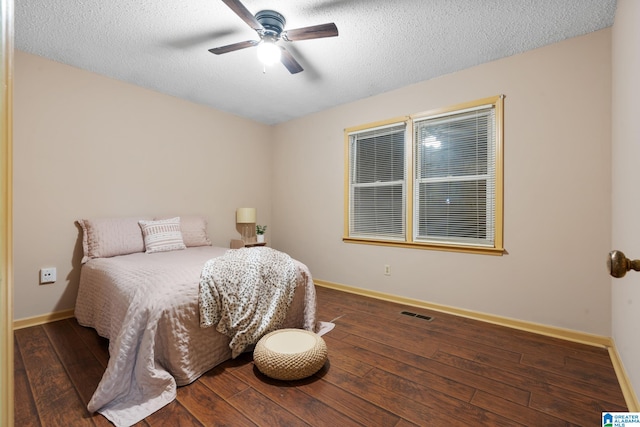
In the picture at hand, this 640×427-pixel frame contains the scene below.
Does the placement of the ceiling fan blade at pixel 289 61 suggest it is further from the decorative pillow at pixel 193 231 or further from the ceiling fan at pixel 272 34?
the decorative pillow at pixel 193 231

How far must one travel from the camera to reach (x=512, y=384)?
5.52 feet

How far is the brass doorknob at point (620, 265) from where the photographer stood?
821mm

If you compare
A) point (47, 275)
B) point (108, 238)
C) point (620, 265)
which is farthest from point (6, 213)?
point (47, 275)

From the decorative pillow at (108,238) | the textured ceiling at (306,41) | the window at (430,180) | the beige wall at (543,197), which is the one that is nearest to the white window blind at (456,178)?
the window at (430,180)

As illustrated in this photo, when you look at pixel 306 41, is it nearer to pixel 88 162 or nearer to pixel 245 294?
A: pixel 245 294

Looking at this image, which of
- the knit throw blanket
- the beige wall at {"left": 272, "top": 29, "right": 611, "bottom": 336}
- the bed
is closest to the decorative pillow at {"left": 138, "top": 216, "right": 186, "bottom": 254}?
the bed

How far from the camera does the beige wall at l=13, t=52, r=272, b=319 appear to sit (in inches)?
99.0

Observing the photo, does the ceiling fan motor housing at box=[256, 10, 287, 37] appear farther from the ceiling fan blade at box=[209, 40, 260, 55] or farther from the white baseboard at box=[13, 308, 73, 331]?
the white baseboard at box=[13, 308, 73, 331]

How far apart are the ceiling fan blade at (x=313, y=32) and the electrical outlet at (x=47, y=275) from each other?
2.94m

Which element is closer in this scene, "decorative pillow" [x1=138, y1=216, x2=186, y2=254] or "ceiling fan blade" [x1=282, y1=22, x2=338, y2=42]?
"ceiling fan blade" [x1=282, y1=22, x2=338, y2=42]

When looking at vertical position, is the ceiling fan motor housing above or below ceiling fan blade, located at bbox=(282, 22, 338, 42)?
above

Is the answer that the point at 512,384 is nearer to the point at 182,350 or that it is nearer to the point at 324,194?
the point at 182,350

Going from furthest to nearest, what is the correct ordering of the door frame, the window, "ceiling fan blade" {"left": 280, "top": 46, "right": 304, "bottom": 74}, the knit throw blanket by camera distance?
the window
"ceiling fan blade" {"left": 280, "top": 46, "right": 304, "bottom": 74}
the knit throw blanket
the door frame

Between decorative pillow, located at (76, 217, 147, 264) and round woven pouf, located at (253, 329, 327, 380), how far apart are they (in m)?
1.81
